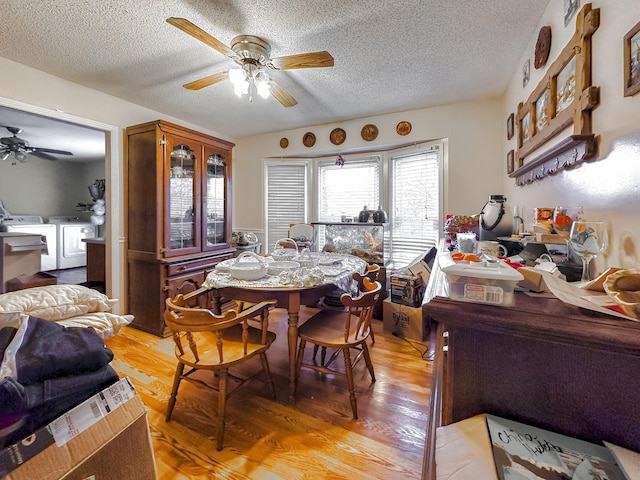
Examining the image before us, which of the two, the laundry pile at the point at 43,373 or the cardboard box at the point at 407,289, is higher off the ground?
the laundry pile at the point at 43,373

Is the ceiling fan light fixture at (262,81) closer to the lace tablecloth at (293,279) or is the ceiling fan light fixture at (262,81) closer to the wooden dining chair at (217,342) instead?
the lace tablecloth at (293,279)

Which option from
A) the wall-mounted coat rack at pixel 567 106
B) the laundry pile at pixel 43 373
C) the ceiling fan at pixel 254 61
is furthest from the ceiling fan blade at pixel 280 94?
the laundry pile at pixel 43 373

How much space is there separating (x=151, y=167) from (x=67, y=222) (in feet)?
17.1

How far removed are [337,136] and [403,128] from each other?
88 cm

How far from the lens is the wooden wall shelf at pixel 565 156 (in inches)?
42.9

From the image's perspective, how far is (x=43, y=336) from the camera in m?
0.77

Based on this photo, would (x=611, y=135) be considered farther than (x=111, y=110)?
No

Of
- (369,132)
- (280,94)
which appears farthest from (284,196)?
(280,94)

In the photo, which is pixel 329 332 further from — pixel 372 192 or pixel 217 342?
pixel 372 192

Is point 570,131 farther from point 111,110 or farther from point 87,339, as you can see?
point 111,110

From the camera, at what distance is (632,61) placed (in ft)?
2.93

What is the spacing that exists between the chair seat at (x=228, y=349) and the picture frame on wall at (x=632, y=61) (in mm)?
1936

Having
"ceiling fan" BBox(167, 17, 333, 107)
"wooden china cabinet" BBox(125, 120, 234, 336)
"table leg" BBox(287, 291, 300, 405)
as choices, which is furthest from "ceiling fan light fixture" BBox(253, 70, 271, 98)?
"table leg" BBox(287, 291, 300, 405)

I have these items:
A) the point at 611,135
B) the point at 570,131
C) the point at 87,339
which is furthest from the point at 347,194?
the point at 87,339
